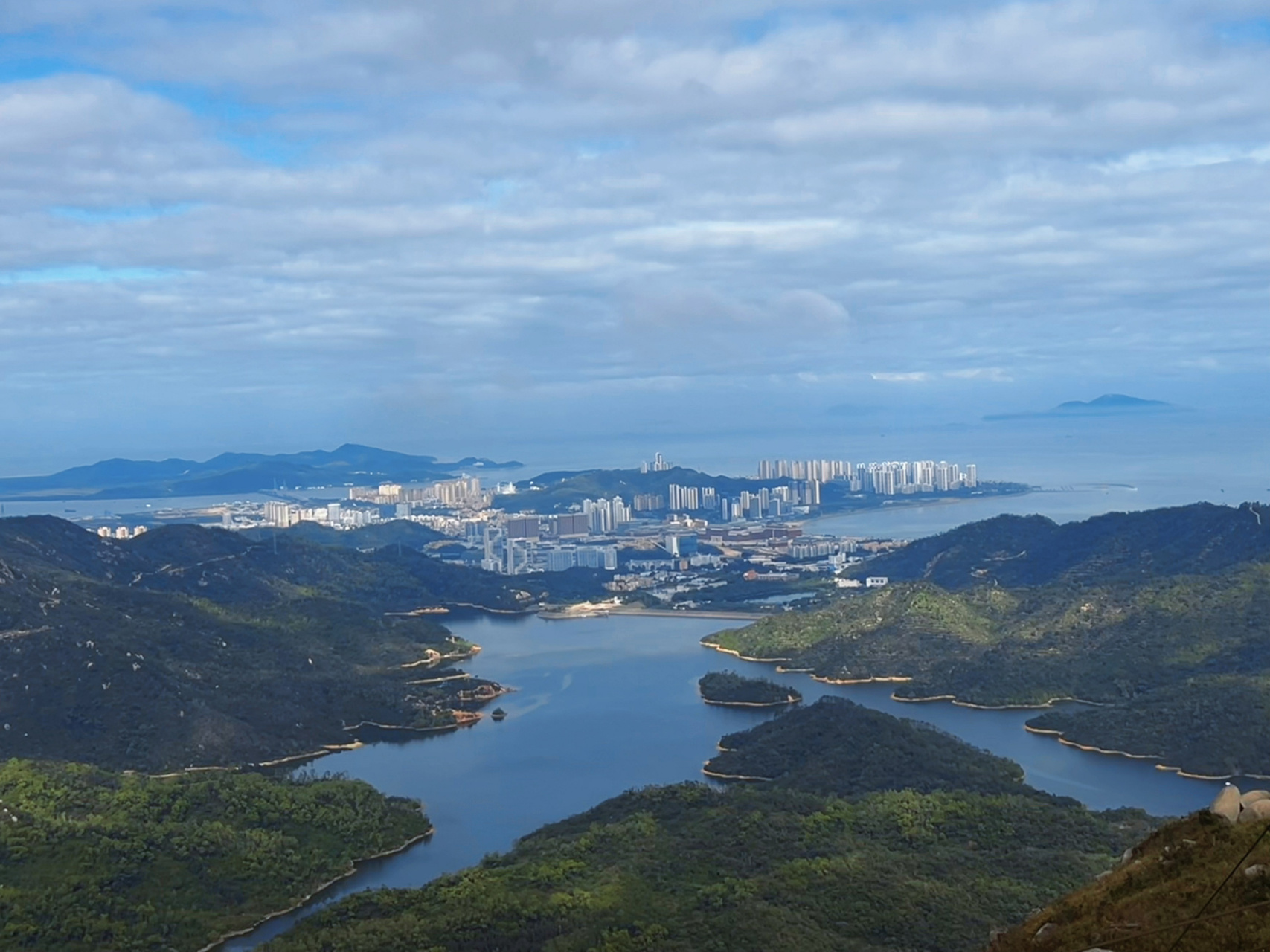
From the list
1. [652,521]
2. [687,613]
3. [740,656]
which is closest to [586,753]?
[740,656]

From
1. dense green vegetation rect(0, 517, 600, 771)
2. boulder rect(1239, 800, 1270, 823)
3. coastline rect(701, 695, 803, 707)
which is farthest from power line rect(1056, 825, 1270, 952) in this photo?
coastline rect(701, 695, 803, 707)

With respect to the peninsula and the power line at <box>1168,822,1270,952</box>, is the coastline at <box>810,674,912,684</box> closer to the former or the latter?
the peninsula

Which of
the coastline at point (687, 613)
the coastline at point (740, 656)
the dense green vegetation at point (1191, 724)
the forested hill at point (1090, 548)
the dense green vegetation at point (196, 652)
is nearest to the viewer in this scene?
the dense green vegetation at point (1191, 724)

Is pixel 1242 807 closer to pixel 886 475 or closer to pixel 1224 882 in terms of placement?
pixel 1224 882

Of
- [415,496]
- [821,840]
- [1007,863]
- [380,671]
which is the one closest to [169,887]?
[821,840]

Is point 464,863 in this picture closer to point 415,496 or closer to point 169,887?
point 169,887

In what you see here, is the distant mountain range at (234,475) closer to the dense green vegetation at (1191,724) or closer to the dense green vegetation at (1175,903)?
the dense green vegetation at (1191,724)

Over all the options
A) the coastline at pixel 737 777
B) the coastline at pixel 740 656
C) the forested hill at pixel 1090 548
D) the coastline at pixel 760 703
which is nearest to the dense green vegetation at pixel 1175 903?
the coastline at pixel 737 777
